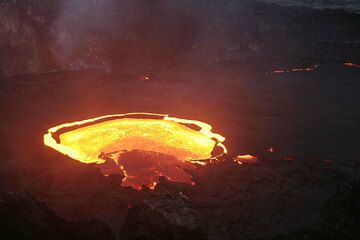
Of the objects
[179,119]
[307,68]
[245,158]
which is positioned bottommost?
[245,158]

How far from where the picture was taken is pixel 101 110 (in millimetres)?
9195

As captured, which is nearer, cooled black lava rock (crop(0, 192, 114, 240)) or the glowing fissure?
cooled black lava rock (crop(0, 192, 114, 240))

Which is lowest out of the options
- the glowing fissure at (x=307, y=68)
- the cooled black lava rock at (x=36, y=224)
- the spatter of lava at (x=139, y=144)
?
the cooled black lava rock at (x=36, y=224)

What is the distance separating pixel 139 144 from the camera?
295 inches

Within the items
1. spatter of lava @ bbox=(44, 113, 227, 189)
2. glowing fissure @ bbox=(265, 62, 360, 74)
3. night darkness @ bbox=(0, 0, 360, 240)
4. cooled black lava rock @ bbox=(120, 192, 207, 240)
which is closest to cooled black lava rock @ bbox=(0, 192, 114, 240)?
night darkness @ bbox=(0, 0, 360, 240)

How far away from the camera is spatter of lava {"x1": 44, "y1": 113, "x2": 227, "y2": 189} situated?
6.52 metres

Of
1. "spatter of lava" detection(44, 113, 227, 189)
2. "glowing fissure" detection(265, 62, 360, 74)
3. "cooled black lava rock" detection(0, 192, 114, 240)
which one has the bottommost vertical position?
"cooled black lava rock" detection(0, 192, 114, 240)

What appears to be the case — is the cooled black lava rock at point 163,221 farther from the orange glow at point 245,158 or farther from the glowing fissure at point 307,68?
the glowing fissure at point 307,68

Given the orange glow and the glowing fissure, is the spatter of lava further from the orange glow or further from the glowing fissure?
the glowing fissure

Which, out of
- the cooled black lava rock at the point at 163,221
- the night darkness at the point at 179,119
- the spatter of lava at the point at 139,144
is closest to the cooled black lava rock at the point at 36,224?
the night darkness at the point at 179,119

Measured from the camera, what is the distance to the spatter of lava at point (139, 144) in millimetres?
6523

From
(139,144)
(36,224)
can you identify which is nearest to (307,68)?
(139,144)

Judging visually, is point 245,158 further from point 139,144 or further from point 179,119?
point 179,119

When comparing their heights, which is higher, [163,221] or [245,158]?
[245,158]
